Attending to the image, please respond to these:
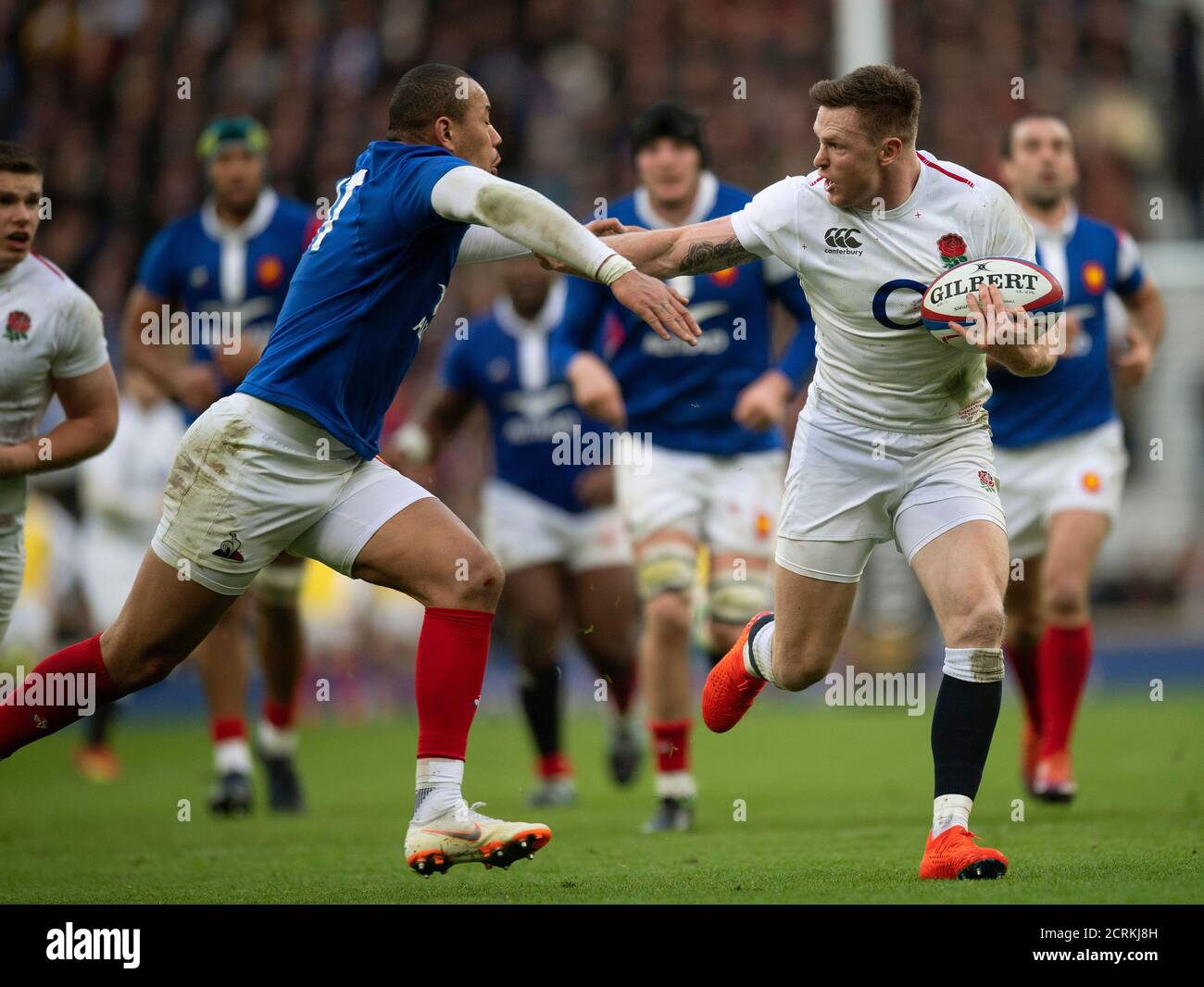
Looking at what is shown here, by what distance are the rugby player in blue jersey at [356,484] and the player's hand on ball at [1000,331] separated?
1.47 m

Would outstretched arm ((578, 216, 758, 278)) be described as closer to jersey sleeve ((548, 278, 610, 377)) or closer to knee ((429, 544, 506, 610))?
knee ((429, 544, 506, 610))

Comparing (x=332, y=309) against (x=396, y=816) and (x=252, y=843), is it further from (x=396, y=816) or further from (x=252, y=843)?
(x=396, y=816)

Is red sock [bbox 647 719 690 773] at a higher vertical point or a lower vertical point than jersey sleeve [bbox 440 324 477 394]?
lower

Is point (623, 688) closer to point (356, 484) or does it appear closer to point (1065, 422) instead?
point (1065, 422)

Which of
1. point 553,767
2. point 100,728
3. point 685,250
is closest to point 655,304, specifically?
point 685,250

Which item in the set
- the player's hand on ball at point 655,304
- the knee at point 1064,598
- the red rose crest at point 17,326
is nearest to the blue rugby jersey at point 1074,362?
the knee at point 1064,598

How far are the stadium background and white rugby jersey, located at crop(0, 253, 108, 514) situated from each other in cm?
1327

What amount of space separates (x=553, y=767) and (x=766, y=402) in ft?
9.29

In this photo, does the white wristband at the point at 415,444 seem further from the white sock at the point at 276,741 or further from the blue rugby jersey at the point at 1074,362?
the blue rugby jersey at the point at 1074,362

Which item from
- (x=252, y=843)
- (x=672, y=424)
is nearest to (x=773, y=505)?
(x=672, y=424)

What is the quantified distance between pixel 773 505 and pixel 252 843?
9.19 ft

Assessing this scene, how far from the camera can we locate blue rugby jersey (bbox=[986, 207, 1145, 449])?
8320 millimetres

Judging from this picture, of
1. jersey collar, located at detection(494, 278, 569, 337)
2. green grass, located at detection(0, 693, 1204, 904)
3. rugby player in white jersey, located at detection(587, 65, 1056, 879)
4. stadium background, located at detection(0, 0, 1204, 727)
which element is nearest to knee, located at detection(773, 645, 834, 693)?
rugby player in white jersey, located at detection(587, 65, 1056, 879)

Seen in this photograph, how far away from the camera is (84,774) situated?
12.1 metres
